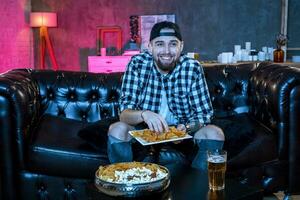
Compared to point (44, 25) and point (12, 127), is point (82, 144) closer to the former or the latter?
point (12, 127)

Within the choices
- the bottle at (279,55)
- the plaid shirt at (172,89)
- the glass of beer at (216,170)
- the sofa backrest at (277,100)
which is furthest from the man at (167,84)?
the bottle at (279,55)

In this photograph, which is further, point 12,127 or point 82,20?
point 82,20

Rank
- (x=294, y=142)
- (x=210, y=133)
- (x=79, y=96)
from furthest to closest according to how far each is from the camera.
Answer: (x=79, y=96) < (x=294, y=142) < (x=210, y=133)

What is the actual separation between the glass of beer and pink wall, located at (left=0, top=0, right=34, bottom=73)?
4042 mm

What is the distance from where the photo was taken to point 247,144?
2285 millimetres

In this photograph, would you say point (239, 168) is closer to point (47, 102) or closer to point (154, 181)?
point (154, 181)

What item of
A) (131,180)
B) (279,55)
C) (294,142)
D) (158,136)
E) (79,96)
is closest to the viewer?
(131,180)

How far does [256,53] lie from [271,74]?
2676 millimetres

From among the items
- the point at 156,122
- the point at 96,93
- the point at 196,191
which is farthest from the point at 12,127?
the point at 196,191

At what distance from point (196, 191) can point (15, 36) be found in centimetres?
442

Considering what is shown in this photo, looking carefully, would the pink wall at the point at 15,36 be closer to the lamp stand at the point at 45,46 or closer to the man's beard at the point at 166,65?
the lamp stand at the point at 45,46

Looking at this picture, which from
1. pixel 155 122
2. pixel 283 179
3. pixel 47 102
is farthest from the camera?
pixel 47 102

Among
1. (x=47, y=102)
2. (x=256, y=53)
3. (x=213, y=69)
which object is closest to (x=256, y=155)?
(x=213, y=69)

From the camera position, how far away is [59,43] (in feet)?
19.0
